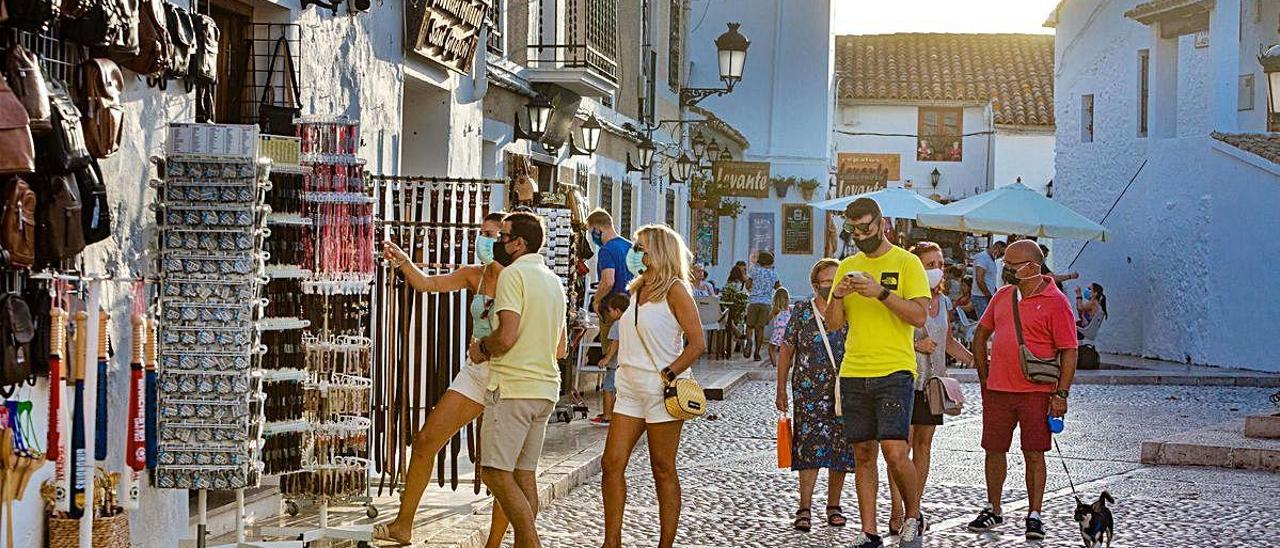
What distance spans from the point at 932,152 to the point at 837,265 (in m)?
45.3

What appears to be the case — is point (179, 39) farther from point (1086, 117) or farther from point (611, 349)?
point (1086, 117)

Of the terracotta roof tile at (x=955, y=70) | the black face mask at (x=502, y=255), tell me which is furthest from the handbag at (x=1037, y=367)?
the terracotta roof tile at (x=955, y=70)

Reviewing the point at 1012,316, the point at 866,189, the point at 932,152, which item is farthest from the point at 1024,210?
the point at 932,152

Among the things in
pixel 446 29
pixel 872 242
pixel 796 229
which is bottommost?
pixel 872 242

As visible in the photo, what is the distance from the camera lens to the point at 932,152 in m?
55.0

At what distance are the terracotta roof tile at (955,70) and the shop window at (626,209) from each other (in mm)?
28572

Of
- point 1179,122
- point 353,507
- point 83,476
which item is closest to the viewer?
point 83,476

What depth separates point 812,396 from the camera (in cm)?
1026

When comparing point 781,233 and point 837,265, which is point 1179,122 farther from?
point 837,265

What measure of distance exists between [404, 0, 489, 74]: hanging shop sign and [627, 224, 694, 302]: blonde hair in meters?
4.29

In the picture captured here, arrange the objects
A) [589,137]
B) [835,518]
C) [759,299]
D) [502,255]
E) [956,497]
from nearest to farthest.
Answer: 1. [502,255]
2. [835,518]
3. [956,497]
4. [589,137]
5. [759,299]

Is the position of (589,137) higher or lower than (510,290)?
higher

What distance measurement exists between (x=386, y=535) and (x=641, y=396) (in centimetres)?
142

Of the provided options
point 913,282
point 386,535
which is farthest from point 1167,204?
point 386,535
